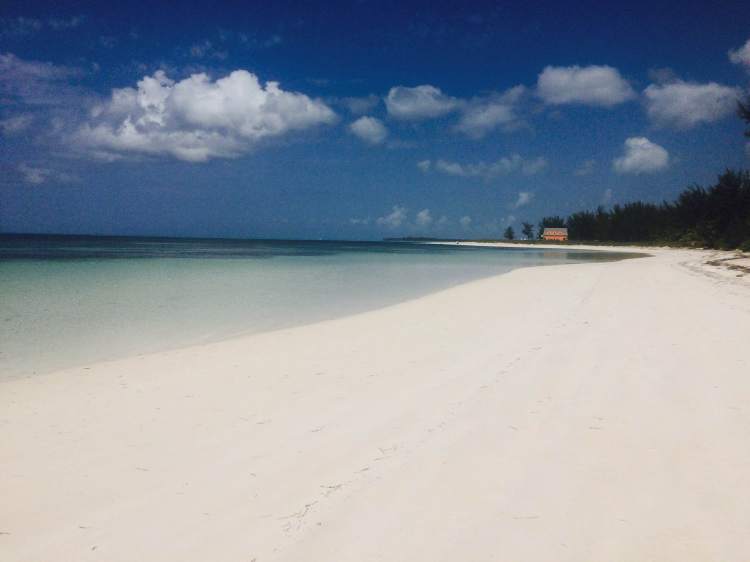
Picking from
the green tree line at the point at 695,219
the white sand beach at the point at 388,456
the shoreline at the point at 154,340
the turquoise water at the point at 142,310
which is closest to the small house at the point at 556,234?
the green tree line at the point at 695,219

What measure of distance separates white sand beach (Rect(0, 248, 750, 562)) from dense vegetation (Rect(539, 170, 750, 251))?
31640 millimetres

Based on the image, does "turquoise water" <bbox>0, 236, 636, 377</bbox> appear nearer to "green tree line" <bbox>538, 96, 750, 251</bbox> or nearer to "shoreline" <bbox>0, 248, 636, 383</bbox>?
"shoreline" <bbox>0, 248, 636, 383</bbox>

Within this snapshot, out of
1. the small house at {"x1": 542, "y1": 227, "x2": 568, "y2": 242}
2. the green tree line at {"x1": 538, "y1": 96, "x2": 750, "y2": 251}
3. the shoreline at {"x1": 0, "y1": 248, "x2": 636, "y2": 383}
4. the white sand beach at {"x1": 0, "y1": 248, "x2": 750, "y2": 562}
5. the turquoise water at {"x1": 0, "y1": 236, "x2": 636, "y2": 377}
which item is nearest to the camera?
the white sand beach at {"x1": 0, "y1": 248, "x2": 750, "y2": 562}

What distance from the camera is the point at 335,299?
43.4ft

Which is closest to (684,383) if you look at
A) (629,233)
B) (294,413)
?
(294,413)

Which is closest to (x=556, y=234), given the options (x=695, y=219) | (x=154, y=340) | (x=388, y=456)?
(x=695, y=219)

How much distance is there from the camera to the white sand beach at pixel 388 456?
2256 mm

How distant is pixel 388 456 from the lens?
3.14m

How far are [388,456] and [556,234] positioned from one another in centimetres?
12081

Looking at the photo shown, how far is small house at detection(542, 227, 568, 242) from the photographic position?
110875mm

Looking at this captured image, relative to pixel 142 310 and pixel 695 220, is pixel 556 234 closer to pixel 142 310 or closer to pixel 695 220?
pixel 695 220

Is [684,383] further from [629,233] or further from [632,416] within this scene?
[629,233]

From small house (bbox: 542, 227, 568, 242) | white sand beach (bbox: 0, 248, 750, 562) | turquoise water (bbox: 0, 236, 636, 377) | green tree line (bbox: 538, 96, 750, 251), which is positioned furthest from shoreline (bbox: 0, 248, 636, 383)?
small house (bbox: 542, 227, 568, 242)

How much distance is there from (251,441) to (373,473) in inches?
44.1
